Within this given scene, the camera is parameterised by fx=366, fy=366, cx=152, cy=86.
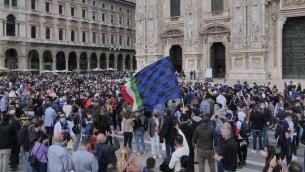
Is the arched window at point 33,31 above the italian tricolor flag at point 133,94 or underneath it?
above

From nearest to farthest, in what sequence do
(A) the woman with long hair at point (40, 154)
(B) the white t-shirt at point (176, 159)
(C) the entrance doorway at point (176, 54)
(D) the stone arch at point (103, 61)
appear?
(B) the white t-shirt at point (176, 159) → (A) the woman with long hair at point (40, 154) → (C) the entrance doorway at point (176, 54) → (D) the stone arch at point (103, 61)

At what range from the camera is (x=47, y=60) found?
196ft

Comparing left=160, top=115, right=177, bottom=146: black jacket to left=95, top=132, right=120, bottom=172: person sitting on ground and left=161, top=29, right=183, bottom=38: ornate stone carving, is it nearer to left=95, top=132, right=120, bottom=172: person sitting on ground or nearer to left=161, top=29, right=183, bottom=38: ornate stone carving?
left=95, top=132, right=120, bottom=172: person sitting on ground

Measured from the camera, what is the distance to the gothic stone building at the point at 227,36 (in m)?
30.6

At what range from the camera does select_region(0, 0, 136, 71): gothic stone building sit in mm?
52812

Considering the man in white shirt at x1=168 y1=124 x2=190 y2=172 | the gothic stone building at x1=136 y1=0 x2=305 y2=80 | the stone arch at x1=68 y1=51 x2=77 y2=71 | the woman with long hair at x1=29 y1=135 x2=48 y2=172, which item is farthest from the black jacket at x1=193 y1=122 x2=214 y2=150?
the stone arch at x1=68 y1=51 x2=77 y2=71

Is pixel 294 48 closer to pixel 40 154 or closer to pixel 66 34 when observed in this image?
pixel 40 154

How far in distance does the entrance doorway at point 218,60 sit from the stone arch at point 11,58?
30685 mm

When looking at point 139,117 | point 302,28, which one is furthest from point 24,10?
point 139,117

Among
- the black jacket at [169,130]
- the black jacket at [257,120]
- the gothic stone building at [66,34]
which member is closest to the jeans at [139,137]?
the black jacket at [169,130]

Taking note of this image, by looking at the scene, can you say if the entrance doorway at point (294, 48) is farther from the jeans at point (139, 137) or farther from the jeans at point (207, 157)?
the jeans at point (207, 157)

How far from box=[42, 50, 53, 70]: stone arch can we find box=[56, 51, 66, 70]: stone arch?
1.81 m

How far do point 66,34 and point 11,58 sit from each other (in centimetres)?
1056

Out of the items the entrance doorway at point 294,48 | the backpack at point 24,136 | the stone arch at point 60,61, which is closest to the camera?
the backpack at point 24,136
